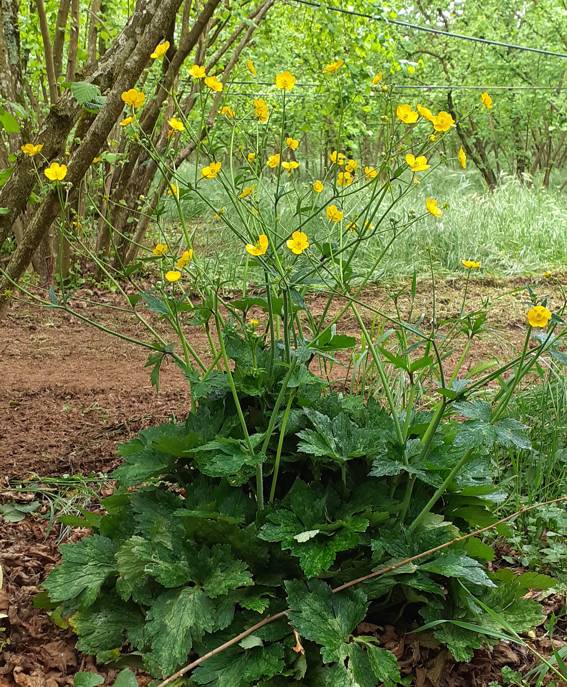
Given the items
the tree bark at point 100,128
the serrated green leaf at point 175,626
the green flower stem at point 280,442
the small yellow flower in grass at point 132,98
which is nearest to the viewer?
the serrated green leaf at point 175,626

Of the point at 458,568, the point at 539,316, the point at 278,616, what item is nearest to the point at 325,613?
the point at 278,616

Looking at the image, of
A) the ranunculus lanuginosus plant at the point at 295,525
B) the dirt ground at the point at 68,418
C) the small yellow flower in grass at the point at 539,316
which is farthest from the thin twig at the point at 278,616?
the small yellow flower in grass at the point at 539,316

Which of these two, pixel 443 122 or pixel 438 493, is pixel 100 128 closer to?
pixel 443 122

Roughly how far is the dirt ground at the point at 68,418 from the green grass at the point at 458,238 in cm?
69

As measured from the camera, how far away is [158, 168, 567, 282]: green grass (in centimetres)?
584

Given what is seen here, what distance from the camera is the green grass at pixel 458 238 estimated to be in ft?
19.1

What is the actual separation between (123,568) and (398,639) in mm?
625

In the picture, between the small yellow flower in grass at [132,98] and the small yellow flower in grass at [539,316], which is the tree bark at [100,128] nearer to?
the small yellow flower in grass at [132,98]

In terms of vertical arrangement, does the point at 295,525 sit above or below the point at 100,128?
below

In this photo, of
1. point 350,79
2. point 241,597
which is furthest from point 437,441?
point 350,79

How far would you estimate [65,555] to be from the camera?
1.48m

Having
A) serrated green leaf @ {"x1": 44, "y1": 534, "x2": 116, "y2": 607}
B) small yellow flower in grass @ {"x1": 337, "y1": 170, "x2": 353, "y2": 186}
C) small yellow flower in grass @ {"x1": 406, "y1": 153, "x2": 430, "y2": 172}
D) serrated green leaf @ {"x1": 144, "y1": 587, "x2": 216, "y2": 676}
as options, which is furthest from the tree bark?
serrated green leaf @ {"x1": 144, "y1": 587, "x2": 216, "y2": 676}

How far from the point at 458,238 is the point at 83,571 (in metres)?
5.34

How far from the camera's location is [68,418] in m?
2.59
